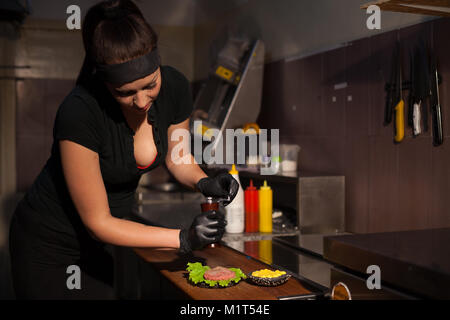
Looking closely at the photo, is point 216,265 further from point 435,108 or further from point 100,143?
point 435,108

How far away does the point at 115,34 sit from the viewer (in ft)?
4.45

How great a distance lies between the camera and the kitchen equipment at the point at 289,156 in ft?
8.48

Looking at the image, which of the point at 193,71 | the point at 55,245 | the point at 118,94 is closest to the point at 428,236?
the point at 118,94

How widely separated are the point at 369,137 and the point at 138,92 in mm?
1153

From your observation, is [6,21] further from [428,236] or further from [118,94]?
[428,236]

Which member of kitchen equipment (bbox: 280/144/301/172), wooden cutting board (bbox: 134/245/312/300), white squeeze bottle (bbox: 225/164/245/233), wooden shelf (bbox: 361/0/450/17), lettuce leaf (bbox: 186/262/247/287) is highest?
wooden shelf (bbox: 361/0/450/17)

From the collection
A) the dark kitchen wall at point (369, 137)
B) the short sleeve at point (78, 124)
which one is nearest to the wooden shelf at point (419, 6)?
the dark kitchen wall at point (369, 137)

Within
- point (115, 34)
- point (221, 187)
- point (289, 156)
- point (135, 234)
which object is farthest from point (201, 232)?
point (289, 156)

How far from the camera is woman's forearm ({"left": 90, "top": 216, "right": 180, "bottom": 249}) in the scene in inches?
55.1

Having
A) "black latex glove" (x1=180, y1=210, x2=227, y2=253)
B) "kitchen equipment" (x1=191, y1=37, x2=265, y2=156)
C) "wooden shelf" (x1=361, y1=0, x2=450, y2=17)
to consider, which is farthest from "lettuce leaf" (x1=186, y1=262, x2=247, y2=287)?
"kitchen equipment" (x1=191, y1=37, x2=265, y2=156)

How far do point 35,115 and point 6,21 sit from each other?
2.61ft

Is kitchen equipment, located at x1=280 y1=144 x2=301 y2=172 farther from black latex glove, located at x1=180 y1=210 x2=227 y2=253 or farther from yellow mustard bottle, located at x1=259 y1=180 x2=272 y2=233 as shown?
black latex glove, located at x1=180 y1=210 x2=227 y2=253

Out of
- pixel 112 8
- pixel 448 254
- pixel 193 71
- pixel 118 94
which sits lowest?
pixel 448 254

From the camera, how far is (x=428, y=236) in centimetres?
130
